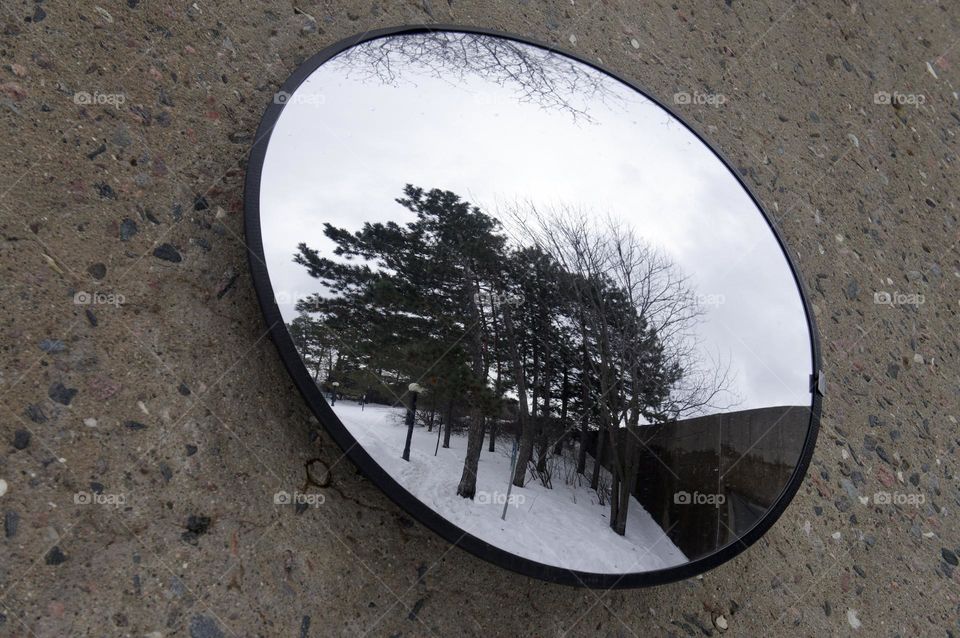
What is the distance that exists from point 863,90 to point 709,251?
1346mm

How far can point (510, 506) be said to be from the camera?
1019mm

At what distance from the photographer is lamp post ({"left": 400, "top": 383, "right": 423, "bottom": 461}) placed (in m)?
0.97

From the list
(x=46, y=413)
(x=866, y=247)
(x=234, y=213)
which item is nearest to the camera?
(x=46, y=413)

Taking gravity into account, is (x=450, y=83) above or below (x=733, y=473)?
above

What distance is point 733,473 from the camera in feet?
4.18

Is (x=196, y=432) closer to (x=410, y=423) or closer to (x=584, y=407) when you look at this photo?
(x=410, y=423)

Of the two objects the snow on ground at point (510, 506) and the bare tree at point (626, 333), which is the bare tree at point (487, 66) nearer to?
the bare tree at point (626, 333)

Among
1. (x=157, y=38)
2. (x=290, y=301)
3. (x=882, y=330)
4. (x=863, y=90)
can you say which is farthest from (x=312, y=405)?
(x=863, y=90)

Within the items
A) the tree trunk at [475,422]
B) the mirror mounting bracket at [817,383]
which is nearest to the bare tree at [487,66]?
the tree trunk at [475,422]

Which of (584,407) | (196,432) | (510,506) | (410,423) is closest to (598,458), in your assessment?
(584,407)

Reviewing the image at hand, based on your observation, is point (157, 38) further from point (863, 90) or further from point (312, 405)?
point (863, 90)

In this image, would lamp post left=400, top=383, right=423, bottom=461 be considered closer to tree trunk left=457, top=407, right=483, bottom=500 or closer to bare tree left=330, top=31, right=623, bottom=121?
tree trunk left=457, top=407, right=483, bottom=500

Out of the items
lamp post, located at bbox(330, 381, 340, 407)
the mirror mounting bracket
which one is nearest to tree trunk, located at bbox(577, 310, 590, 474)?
lamp post, located at bbox(330, 381, 340, 407)

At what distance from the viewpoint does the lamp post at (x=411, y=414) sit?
3.18 feet
